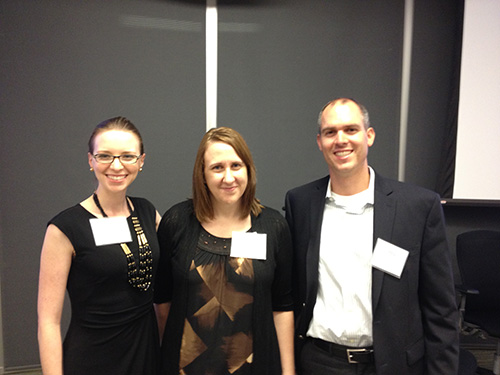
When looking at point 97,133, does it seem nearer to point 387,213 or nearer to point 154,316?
point 154,316

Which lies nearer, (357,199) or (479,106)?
(357,199)

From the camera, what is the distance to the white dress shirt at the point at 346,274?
1328 mm

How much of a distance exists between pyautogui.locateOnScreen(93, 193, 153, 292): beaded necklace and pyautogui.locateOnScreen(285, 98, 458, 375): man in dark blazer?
0.70m

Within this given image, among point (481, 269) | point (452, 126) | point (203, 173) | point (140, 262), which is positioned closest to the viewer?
point (140, 262)

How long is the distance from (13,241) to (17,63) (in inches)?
59.2

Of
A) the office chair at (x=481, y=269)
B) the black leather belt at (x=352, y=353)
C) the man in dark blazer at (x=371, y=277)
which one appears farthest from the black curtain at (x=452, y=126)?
the black leather belt at (x=352, y=353)

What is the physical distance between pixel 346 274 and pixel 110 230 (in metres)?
1.01

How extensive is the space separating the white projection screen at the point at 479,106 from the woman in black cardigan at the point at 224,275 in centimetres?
228

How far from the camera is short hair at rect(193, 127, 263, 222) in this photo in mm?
1356

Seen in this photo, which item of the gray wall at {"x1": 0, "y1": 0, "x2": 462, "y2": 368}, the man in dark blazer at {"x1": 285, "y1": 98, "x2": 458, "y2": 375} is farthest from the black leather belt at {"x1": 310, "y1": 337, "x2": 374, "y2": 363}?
the gray wall at {"x1": 0, "y1": 0, "x2": 462, "y2": 368}

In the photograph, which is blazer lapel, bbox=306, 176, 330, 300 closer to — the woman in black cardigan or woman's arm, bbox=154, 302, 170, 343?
the woman in black cardigan

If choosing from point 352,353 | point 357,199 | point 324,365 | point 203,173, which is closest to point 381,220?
point 357,199

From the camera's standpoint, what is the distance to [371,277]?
1.33m

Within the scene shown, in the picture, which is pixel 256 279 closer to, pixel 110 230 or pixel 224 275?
pixel 224 275
